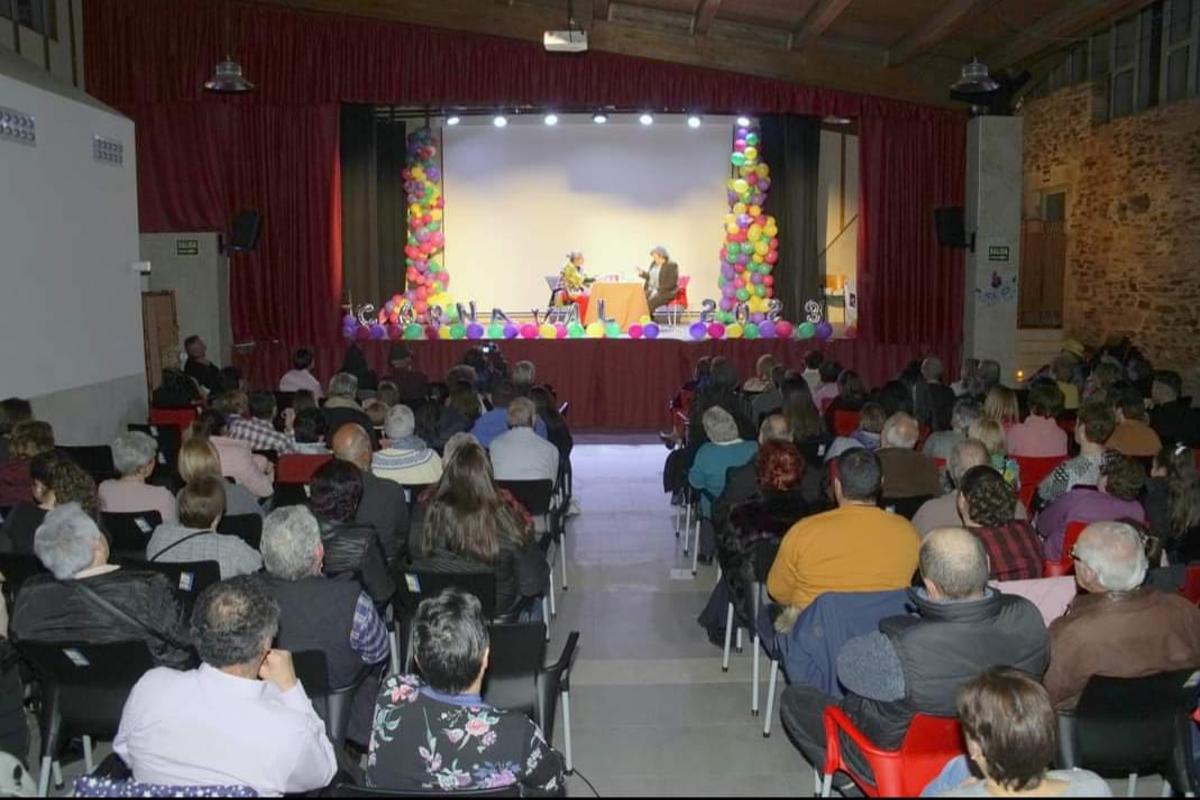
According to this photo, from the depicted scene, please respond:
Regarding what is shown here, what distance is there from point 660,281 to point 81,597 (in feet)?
38.7

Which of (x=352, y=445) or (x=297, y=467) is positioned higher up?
(x=352, y=445)

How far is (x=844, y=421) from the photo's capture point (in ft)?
25.8

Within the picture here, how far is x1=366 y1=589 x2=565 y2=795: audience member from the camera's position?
8.45 feet

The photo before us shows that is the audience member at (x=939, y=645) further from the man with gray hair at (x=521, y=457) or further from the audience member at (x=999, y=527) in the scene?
the man with gray hair at (x=521, y=457)

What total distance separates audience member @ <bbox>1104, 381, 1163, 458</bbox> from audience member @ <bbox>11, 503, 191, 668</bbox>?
481 cm

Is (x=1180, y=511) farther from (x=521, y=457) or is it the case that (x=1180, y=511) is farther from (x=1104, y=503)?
(x=521, y=457)

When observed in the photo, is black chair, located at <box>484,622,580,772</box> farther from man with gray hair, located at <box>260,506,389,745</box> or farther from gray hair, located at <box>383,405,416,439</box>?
gray hair, located at <box>383,405,416,439</box>

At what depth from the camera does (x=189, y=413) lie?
28.2 feet

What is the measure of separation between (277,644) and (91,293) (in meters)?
6.61

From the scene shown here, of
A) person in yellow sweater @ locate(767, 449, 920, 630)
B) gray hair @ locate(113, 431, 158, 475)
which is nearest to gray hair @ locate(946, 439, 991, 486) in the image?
person in yellow sweater @ locate(767, 449, 920, 630)

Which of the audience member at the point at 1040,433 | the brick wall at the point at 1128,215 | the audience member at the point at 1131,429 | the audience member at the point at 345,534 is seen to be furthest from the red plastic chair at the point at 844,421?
the brick wall at the point at 1128,215

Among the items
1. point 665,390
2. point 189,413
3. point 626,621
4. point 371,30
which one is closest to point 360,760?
point 626,621

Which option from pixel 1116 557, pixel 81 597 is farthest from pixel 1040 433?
pixel 81 597

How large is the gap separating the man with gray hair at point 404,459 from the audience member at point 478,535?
1.40 meters
